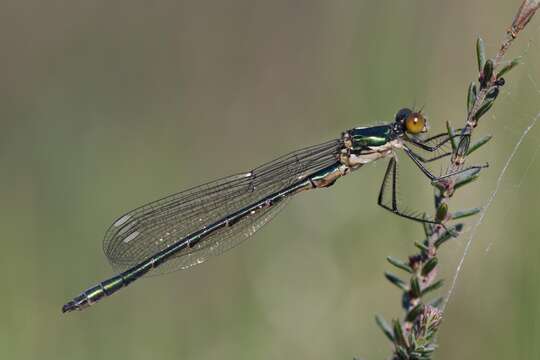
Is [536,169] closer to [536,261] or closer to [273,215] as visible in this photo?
[536,261]

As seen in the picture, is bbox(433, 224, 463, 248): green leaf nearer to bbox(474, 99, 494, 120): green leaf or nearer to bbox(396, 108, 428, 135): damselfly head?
bbox(474, 99, 494, 120): green leaf

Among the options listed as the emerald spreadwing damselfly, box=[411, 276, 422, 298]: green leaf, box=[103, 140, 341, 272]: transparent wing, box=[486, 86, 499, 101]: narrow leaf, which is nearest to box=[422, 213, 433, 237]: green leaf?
box=[411, 276, 422, 298]: green leaf

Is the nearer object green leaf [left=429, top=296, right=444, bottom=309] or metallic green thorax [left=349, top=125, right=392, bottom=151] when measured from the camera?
green leaf [left=429, top=296, right=444, bottom=309]

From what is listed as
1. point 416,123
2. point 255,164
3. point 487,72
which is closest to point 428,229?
point 487,72

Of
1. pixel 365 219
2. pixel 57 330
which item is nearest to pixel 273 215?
pixel 365 219

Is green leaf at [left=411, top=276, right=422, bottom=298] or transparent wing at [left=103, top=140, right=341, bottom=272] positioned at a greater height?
transparent wing at [left=103, top=140, right=341, bottom=272]

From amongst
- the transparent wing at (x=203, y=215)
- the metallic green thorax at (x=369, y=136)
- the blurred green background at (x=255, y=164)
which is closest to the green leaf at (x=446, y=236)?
the blurred green background at (x=255, y=164)
